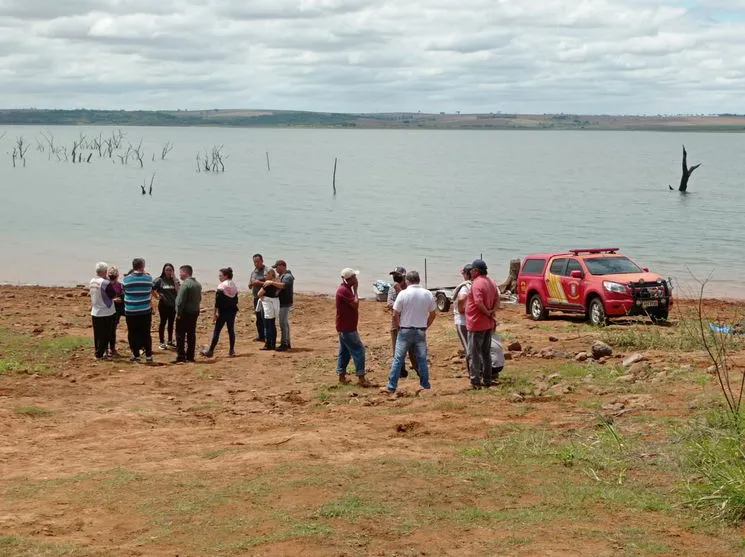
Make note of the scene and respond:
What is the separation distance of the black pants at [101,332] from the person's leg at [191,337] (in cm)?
132

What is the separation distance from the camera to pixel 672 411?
39.6 ft

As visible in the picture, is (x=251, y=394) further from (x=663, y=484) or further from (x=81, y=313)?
(x=81, y=313)

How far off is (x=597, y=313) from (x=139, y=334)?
387 inches

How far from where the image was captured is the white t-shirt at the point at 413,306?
14.7 m

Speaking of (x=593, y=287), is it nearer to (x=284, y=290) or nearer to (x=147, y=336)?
(x=284, y=290)

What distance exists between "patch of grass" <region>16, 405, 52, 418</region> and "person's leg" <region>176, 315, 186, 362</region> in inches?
169

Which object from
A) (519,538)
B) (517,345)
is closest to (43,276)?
(517,345)

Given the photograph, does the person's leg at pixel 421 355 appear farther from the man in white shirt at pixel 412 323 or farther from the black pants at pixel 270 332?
the black pants at pixel 270 332

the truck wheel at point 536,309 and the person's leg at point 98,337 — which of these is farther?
the truck wheel at point 536,309

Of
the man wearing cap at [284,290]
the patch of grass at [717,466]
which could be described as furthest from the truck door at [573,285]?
the patch of grass at [717,466]

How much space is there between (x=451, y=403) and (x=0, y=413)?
5.74m

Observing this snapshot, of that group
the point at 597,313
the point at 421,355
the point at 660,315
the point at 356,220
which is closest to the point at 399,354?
the point at 421,355

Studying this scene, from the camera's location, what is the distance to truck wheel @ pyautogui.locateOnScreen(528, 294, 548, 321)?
81.1 feet

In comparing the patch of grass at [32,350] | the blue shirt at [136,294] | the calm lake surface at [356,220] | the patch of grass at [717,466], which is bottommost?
the calm lake surface at [356,220]
